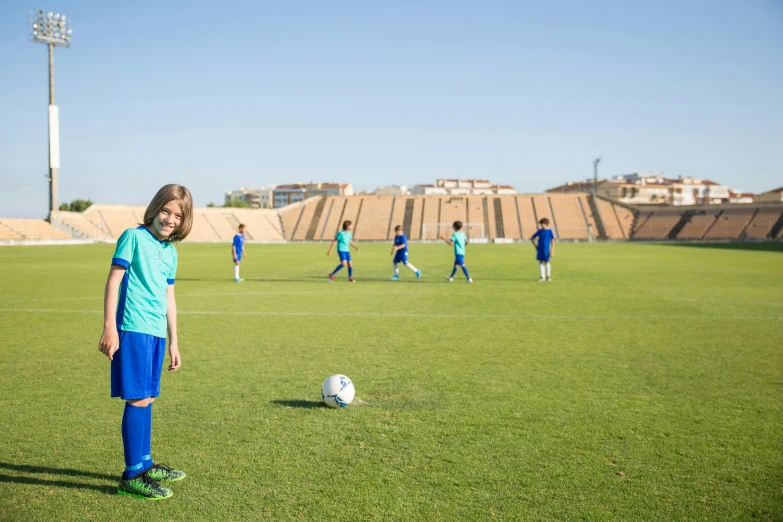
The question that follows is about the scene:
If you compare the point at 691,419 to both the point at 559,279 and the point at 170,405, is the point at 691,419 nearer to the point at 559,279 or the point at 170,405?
the point at 170,405

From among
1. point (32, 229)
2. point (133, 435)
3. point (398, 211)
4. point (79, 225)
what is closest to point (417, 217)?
point (398, 211)

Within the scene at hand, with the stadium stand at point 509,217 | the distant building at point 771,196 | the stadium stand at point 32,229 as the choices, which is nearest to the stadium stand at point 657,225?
the stadium stand at point 509,217

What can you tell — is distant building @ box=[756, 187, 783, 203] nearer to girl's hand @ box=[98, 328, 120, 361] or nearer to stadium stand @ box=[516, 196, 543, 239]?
stadium stand @ box=[516, 196, 543, 239]

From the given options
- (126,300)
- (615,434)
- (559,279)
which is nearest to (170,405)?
(126,300)

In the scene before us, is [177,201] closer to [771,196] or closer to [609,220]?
[609,220]

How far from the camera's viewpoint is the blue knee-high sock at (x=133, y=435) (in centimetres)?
401

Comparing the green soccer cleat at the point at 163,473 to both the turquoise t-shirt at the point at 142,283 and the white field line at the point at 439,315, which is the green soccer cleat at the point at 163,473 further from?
the white field line at the point at 439,315

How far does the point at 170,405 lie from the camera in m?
5.98

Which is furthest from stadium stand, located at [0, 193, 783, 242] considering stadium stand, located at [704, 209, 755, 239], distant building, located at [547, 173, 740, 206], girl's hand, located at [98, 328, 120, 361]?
girl's hand, located at [98, 328, 120, 361]

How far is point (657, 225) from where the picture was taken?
79.5 metres

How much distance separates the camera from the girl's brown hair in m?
3.98

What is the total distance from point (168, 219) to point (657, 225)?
83518 millimetres

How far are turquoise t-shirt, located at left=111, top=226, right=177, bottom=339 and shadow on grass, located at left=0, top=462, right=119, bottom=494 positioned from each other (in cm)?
112

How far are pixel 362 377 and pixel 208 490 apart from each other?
3.12m
